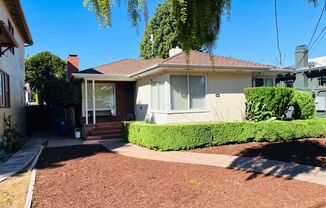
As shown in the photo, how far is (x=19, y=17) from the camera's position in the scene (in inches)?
618

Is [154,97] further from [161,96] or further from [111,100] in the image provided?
[111,100]

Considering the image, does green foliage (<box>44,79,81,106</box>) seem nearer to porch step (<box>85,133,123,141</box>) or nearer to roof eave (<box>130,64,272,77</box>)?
porch step (<box>85,133,123,141</box>)

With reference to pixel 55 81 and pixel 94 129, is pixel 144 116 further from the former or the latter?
pixel 55 81

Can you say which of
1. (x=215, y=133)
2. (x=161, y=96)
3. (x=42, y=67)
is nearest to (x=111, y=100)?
(x=161, y=96)

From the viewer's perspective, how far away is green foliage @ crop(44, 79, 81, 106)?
15898mm

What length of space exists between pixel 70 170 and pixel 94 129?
738cm

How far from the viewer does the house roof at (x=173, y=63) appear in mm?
13078

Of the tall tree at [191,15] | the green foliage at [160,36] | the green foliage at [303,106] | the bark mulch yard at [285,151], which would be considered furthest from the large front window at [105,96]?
the green foliage at [160,36]

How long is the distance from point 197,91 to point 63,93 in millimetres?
7407

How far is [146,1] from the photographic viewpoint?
3773 mm

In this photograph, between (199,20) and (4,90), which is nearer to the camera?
(199,20)

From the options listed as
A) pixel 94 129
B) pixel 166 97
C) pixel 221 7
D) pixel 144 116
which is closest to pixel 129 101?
pixel 144 116

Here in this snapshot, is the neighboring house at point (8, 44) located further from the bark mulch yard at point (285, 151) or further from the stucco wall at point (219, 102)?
the bark mulch yard at point (285, 151)

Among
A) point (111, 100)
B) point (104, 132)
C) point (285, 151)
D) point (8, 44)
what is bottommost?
point (285, 151)
